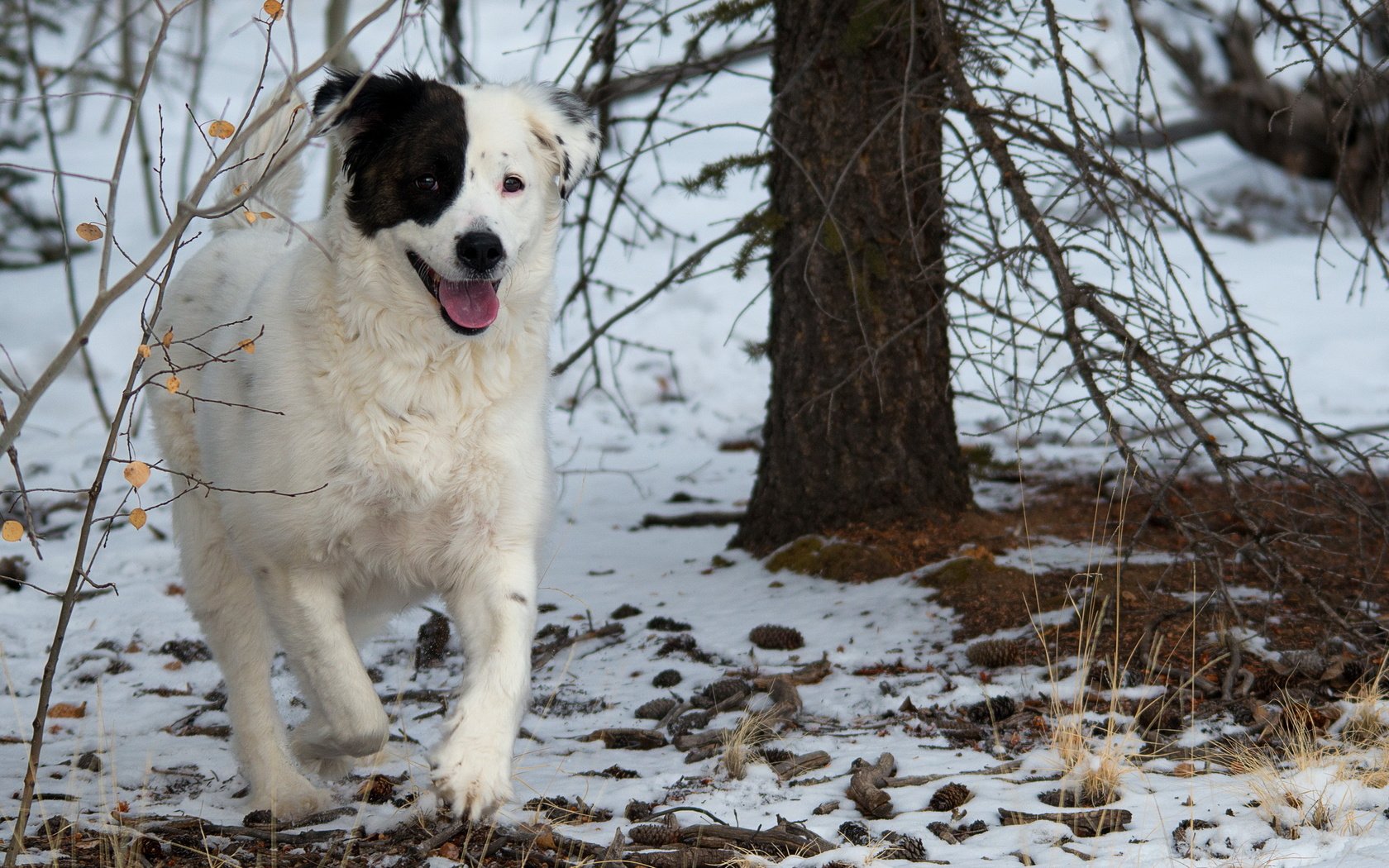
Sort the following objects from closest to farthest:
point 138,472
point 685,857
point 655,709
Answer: point 138,472 < point 685,857 < point 655,709

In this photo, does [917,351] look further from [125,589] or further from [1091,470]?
[125,589]

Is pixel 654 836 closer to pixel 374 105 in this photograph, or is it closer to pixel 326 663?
pixel 326 663

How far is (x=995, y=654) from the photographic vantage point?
399cm

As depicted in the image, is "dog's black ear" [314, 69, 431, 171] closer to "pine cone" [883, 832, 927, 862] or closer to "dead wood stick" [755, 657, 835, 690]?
"dead wood stick" [755, 657, 835, 690]

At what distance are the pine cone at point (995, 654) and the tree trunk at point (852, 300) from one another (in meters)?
1.12

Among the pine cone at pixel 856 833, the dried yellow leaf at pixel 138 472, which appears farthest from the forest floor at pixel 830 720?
the dried yellow leaf at pixel 138 472

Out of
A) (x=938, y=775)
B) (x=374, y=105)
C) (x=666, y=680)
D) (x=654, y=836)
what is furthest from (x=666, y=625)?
(x=374, y=105)

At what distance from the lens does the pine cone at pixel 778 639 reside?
4.33m

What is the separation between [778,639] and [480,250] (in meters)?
1.89

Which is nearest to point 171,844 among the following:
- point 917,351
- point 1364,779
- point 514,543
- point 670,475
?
point 514,543

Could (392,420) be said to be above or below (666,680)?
above

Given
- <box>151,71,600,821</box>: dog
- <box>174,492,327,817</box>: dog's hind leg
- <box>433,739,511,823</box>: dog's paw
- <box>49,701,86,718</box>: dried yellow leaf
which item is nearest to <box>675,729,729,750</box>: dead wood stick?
<box>151,71,600,821</box>: dog

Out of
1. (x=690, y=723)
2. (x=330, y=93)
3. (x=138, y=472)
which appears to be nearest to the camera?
(x=138, y=472)

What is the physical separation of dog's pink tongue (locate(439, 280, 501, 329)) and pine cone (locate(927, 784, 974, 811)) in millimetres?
1582
